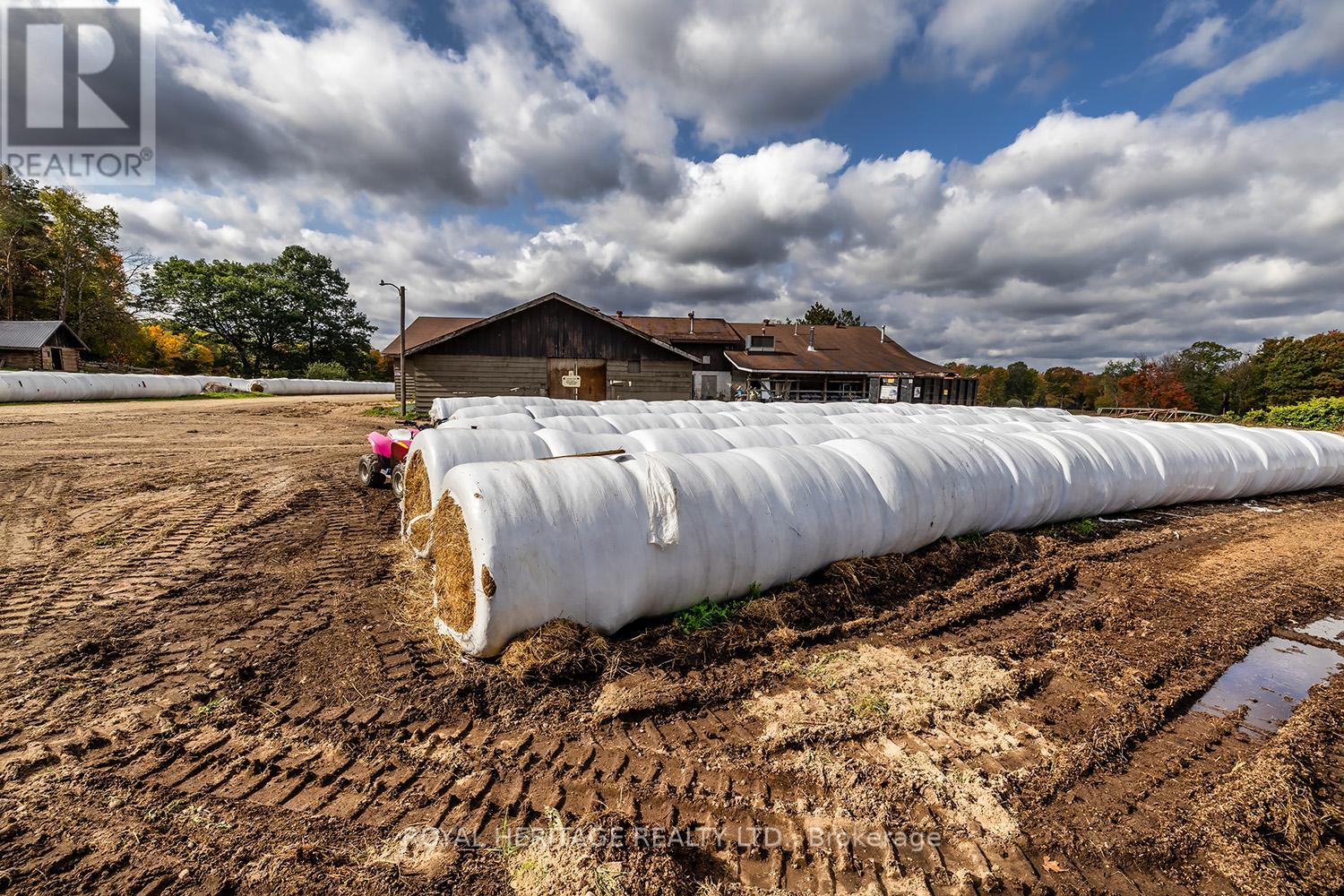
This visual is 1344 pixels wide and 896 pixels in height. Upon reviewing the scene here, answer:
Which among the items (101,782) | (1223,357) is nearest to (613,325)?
(101,782)

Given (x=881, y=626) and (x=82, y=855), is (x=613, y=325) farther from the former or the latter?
(x=82, y=855)

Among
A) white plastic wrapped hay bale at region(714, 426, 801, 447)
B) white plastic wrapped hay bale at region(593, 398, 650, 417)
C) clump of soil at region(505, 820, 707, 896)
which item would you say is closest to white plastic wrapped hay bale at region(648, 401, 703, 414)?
white plastic wrapped hay bale at region(593, 398, 650, 417)

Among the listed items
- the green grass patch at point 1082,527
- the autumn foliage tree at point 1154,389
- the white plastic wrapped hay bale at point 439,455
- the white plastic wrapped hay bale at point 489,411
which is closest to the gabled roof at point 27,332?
the white plastic wrapped hay bale at point 489,411

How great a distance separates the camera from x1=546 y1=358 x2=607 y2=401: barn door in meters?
20.3

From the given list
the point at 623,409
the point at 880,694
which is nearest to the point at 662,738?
the point at 880,694

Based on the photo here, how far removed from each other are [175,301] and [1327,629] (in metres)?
68.0

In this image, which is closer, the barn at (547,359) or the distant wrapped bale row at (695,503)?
the distant wrapped bale row at (695,503)

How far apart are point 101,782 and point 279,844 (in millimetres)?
1151

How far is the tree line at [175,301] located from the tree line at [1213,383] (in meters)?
67.1

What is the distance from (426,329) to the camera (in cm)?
3297

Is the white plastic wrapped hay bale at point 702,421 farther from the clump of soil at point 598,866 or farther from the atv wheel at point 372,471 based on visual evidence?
the clump of soil at point 598,866

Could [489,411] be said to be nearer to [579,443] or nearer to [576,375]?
[579,443]

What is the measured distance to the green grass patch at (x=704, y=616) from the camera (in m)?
4.18

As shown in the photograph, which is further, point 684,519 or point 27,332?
point 27,332
